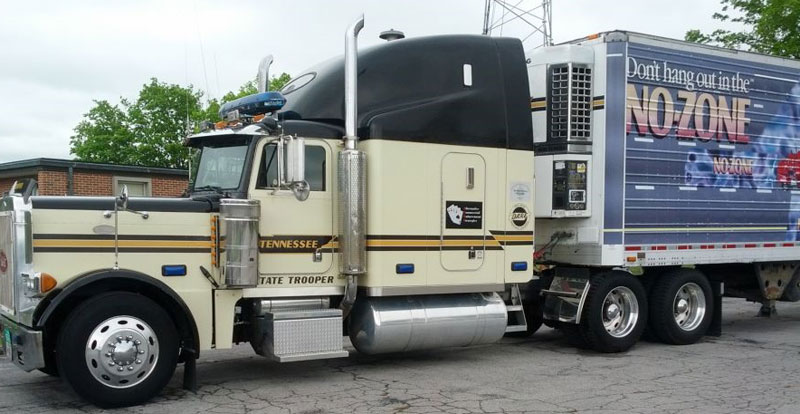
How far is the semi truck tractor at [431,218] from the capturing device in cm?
727

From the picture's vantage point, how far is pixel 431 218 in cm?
884

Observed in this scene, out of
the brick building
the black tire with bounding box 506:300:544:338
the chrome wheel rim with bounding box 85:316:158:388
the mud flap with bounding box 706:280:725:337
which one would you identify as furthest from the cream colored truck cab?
the brick building

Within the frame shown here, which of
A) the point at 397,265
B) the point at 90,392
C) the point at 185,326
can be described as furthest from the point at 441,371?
the point at 90,392

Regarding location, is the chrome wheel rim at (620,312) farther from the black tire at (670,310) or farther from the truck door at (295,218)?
the truck door at (295,218)

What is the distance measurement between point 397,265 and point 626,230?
313cm

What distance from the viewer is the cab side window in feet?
26.7

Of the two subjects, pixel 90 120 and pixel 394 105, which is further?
pixel 90 120

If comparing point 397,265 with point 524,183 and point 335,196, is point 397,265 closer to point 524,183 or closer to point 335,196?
point 335,196

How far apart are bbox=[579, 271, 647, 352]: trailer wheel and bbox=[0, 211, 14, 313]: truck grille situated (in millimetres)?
6364

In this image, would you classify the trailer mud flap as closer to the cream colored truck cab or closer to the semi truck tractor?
the semi truck tractor

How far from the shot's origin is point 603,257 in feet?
32.2

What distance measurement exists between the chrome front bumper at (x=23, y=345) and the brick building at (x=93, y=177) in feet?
44.3

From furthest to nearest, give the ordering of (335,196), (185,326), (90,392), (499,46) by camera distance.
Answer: (499,46), (335,196), (185,326), (90,392)

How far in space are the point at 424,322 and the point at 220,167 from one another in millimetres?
2701
